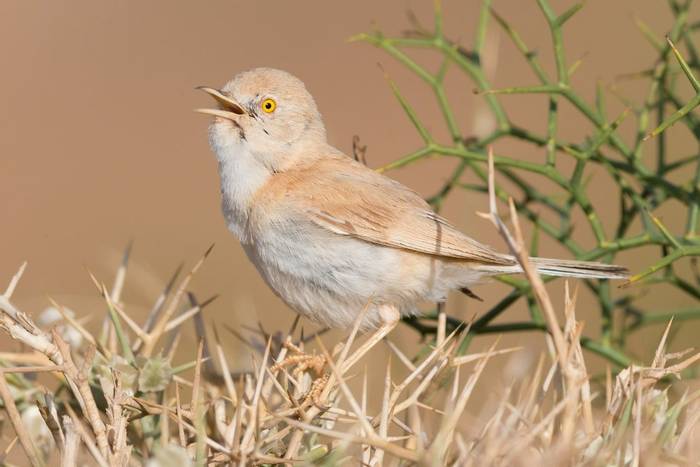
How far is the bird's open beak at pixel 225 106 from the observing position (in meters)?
3.48

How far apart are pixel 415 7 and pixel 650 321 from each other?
668 cm

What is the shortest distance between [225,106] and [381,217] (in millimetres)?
795

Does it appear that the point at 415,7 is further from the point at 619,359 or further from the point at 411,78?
the point at 619,359

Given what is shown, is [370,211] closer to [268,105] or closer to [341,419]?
[268,105]

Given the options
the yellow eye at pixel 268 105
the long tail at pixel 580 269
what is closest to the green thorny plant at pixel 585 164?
the long tail at pixel 580 269

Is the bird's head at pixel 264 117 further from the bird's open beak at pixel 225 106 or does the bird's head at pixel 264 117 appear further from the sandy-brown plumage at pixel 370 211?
the sandy-brown plumage at pixel 370 211

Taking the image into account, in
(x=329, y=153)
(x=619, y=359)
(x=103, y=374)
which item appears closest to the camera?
(x=103, y=374)

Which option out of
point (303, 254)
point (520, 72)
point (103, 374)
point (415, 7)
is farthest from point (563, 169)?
point (103, 374)

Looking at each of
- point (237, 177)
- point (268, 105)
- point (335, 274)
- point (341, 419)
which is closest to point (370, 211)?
point (335, 274)

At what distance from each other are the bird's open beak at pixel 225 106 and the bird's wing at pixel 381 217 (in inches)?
14.9

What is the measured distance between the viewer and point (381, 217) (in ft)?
11.2

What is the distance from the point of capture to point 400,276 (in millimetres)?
3322

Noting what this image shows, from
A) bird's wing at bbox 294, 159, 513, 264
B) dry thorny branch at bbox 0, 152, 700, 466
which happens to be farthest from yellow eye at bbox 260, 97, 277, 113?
dry thorny branch at bbox 0, 152, 700, 466

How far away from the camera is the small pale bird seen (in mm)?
3256
